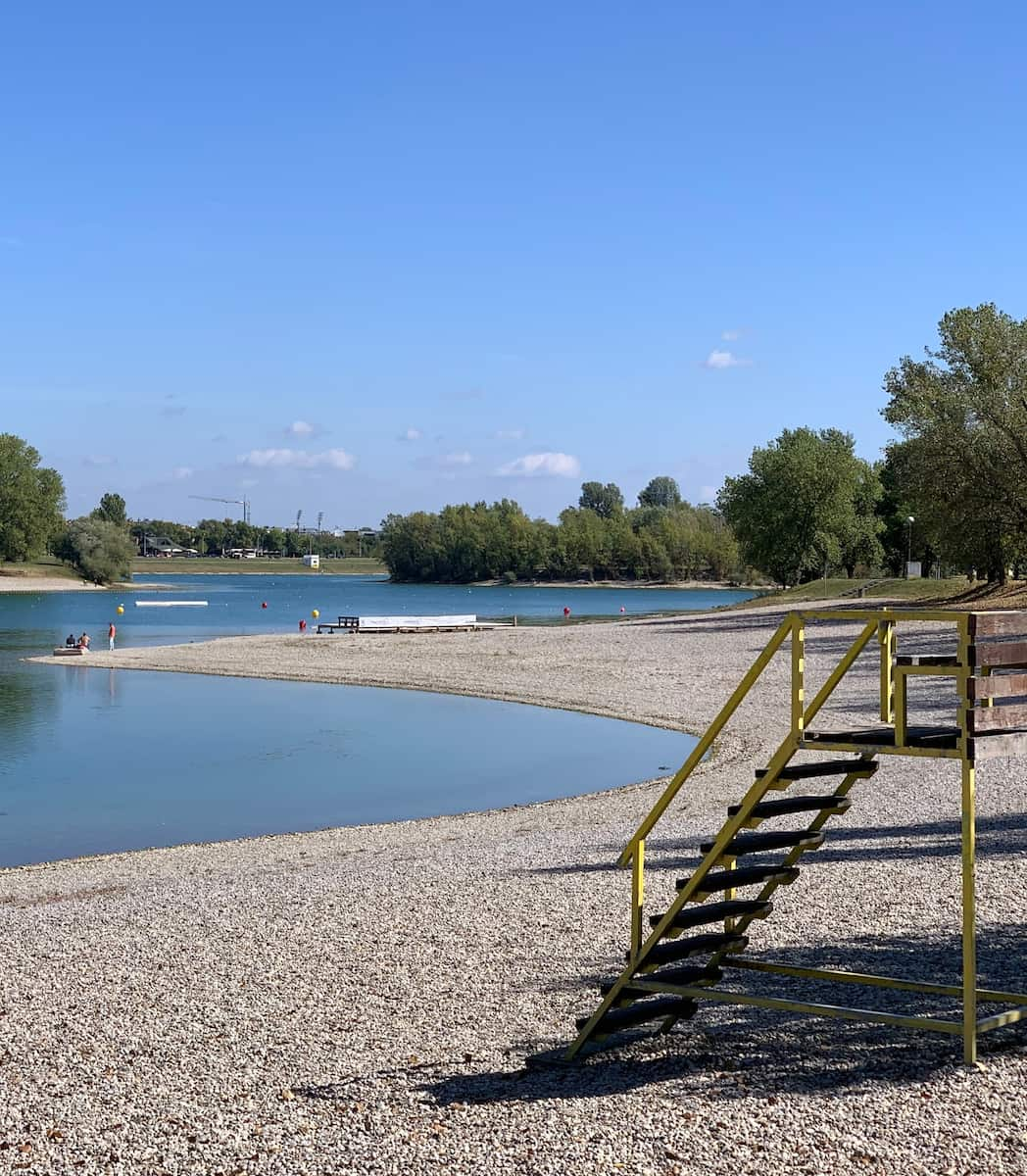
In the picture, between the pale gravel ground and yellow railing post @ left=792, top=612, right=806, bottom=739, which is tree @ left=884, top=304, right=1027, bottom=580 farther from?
yellow railing post @ left=792, top=612, right=806, bottom=739

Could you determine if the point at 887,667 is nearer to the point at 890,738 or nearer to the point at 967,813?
the point at 890,738

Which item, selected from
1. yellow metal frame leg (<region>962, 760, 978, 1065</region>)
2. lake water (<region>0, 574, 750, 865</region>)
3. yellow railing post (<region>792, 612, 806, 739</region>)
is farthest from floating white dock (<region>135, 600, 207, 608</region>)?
yellow metal frame leg (<region>962, 760, 978, 1065</region>)

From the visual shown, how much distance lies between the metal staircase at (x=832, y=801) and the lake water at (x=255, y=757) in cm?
1325

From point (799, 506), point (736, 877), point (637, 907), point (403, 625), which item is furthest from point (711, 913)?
point (799, 506)

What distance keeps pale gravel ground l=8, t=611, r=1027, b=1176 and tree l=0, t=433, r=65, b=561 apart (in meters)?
152

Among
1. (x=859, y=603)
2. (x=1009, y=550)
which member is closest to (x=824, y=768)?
(x=1009, y=550)

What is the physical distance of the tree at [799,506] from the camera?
9750 centimetres

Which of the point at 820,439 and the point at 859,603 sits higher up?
the point at 820,439

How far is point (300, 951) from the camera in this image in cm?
1111

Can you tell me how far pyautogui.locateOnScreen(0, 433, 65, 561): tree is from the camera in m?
160

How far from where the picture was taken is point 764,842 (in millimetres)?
8125

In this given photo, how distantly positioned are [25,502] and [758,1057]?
540 ft

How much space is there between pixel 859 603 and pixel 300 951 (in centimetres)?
5578

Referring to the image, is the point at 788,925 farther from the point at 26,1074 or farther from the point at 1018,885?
the point at 26,1074
